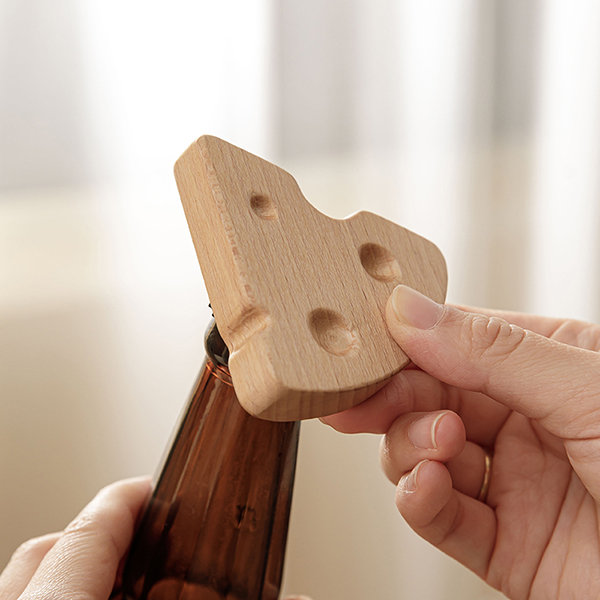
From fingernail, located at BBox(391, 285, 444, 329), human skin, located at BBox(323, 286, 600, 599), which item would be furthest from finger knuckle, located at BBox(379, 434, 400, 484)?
fingernail, located at BBox(391, 285, 444, 329)

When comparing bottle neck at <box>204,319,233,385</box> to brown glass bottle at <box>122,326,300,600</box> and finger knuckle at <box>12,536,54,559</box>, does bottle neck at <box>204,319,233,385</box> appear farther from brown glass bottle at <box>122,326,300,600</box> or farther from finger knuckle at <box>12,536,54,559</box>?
finger knuckle at <box>12,536,54,559</box>

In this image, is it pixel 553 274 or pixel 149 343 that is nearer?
pixel 149 343

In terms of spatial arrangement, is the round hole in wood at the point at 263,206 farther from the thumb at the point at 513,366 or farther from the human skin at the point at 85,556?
the human skin at the point at 85,556

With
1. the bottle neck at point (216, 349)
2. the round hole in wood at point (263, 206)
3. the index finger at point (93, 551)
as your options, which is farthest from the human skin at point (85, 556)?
the round hole in wood at point (263, 206)

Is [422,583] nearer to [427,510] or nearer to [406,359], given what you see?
[427,510]

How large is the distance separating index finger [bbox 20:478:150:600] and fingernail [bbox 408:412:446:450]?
8.7 inches

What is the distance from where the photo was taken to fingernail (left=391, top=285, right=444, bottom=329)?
1.30ft

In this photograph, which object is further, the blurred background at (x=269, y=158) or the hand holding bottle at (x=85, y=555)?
the blurred background at (x=269, y=158)

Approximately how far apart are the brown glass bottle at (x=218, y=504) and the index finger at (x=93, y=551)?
26 mm

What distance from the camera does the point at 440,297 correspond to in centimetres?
44

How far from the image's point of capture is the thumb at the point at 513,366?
0.43 metres

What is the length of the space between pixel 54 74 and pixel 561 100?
74 centimetres

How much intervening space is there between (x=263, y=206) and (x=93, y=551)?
27 cm

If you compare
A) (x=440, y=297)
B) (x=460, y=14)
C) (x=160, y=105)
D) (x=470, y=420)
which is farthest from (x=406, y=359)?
(x=460, y=14)
